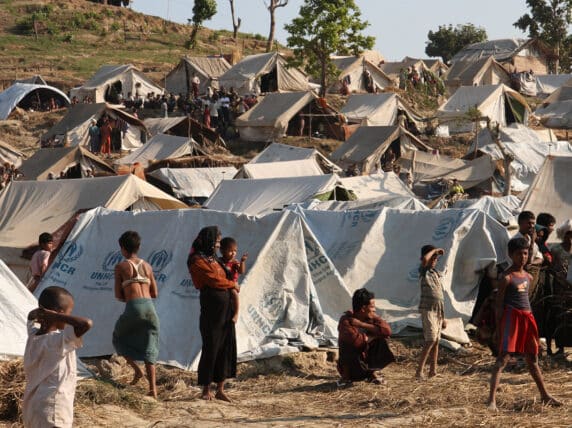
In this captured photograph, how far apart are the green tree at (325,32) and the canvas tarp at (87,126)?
8.74 meters

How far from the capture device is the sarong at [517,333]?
6.77 m

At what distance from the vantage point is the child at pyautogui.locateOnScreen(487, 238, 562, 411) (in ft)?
22.2

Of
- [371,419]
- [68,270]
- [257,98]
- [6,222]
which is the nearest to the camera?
[371,419]

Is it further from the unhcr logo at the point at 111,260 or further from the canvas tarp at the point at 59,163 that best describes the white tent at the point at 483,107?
the unhcr logo at the point at 111,260

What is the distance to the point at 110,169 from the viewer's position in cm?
2586

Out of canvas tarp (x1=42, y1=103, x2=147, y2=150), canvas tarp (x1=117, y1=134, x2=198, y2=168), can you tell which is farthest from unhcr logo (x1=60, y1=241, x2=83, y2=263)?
canvas tarp (x1=42, y1=103, x2=147, y2=150)

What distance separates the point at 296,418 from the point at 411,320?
3.29 metres

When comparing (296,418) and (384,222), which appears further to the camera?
(384,222)

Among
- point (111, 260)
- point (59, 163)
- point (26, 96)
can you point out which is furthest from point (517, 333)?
point (26, 96)

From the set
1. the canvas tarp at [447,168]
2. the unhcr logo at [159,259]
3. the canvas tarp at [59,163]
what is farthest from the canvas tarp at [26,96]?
the unhcr logo at [159,259]

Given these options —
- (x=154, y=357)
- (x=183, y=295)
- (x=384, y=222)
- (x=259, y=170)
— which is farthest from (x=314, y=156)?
(x=154, y=357)

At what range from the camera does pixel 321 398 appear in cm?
766

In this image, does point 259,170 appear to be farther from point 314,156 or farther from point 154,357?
point 154,357

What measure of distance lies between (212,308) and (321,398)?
41.8 inches
